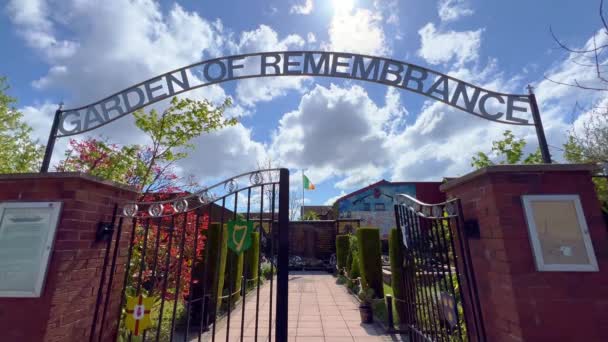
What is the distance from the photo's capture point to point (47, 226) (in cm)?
183

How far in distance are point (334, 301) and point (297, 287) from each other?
2.66 m

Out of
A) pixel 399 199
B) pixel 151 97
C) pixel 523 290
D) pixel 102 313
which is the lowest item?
pixel 102 313

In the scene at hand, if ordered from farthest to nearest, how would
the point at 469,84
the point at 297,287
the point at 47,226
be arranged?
the point at 297,287 < the point at 469,84 < the point at 47,226

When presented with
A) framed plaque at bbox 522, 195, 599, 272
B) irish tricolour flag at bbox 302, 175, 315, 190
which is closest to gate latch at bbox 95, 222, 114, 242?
framed plaque at bbox 522, 195, 599, 272

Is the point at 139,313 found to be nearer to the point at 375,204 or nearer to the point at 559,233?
the point at 559,233

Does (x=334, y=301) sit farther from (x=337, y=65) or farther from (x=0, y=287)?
(x=0, y=287)

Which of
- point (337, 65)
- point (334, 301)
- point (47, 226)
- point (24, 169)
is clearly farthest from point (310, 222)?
point (47, 226)

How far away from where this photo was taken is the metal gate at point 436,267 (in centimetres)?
187

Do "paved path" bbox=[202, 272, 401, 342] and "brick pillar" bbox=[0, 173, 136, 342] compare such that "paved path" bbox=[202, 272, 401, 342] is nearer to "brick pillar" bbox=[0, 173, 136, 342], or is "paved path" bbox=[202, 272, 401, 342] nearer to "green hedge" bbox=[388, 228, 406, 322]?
"green hedge" bbox=[388, 228, 406, 322]

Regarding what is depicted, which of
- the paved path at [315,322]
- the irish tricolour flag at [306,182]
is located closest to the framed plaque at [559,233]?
the paved path at [315,322]

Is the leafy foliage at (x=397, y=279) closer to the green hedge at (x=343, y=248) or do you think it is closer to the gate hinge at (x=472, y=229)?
the gate hinge at (x=472, y=229)

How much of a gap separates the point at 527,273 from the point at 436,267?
0.71 meters

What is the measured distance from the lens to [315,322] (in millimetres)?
5652

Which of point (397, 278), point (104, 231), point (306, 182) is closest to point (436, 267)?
point (104, 231)
